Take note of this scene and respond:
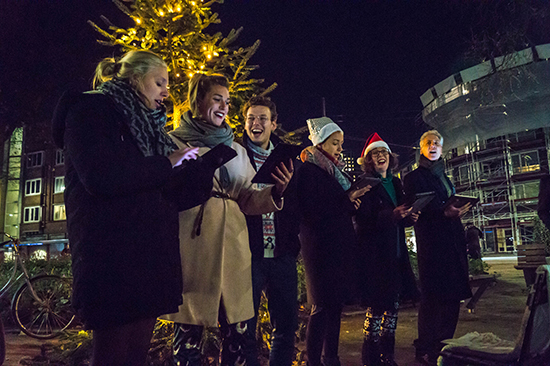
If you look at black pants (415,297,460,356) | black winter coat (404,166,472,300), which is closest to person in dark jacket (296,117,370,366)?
black winter coat (404,166,472,300)

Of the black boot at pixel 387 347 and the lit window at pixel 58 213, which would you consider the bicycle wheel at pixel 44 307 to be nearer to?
the black boot at pixel 387 347

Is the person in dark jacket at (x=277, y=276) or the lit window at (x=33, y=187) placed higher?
the lit window at (x=33, y=187)

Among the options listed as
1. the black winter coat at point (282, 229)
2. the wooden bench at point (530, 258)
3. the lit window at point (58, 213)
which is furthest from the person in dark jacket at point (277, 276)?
the lit window at point (58, 213)

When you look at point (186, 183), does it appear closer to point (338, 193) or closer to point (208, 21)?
point (338, 193)

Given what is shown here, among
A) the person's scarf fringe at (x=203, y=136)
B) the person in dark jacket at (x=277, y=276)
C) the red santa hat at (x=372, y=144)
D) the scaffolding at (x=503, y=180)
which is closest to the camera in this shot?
the person's scarf fringe at (x=203, y=136)

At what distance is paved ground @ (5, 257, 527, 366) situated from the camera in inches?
182

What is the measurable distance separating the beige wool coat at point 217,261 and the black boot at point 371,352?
1744 millimetres

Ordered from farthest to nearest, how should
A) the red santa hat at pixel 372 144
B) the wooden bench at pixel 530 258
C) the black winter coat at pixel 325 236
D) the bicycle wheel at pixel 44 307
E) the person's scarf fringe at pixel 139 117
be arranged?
the wooden bench at pixel 530 258 < the bicycle wheel at pixel 44 307 < the red santa hat at pixel 372 144 < the black winter coat at pixel 325 236 < the person's scarf fringe at pixel 139 117

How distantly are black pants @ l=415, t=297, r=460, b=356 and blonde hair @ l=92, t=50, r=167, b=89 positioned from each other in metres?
3.49

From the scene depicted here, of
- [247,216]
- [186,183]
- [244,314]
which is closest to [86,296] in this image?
[186,183]

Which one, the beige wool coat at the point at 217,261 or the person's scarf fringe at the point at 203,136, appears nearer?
the beige wool coat at the point at 217,261

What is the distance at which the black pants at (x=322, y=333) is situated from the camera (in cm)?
333

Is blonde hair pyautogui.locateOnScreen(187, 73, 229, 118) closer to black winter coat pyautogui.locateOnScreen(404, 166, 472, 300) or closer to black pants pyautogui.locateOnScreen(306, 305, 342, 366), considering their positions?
black pants pyautogui.locateOnScreen(306, 305, 342, 366)

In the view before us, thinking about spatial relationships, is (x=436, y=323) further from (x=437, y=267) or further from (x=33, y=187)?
(x=33, y=187)
